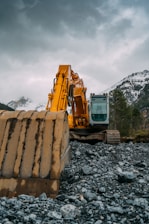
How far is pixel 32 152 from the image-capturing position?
6352 millimetres

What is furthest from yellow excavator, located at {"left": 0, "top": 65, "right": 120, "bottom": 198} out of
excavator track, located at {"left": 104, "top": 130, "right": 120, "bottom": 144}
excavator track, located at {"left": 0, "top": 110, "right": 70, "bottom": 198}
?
excavator track, located at {"left": 104, "top": 130, "right": 120, "bottom": 144}

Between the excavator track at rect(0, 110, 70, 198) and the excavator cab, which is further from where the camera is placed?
the excavator cab

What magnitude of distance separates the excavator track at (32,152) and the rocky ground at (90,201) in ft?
1.08

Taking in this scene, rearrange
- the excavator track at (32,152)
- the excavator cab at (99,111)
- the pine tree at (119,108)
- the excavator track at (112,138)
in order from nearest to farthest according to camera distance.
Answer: the excavator track at (32,152) < the excavator track at (112,138) < the excavator cab at (99,111) < the pine tree at (119,108)

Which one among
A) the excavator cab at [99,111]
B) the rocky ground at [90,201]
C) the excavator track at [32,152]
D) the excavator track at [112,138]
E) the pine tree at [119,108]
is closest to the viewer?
the rocky ground at [90,201]

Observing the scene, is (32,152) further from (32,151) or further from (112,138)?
(112,138)

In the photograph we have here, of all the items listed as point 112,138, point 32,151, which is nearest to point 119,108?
point 112,138

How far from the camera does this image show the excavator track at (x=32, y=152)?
19.0 ft

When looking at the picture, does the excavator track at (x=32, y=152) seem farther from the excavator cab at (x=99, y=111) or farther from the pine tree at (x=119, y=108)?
the pine tree at (x=119, y=108)

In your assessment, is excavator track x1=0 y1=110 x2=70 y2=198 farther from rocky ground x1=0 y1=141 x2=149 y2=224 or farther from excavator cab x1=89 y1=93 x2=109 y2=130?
excavator cab x1=89 y1=93 x2=109 y2=130

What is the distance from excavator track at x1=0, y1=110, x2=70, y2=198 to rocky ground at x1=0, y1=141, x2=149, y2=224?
0.33 metres

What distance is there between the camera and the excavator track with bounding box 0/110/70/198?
5.78 meters

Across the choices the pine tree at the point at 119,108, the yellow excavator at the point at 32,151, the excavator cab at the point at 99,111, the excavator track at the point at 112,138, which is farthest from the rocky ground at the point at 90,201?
the pine tree at the point at 119,108

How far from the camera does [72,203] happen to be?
527 cm
